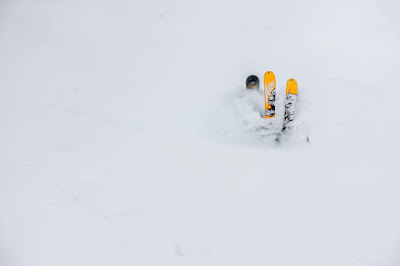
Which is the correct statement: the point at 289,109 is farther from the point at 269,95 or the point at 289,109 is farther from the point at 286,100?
the point at 269,95

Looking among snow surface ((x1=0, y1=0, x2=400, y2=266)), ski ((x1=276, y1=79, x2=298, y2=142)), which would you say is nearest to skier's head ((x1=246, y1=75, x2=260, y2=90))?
snow surface ((x1=0, y1=0, x2=400, y2=266))

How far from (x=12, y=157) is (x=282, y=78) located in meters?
3.53

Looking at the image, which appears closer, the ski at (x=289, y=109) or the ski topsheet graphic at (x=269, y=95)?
the ski at (x=289, y=109)

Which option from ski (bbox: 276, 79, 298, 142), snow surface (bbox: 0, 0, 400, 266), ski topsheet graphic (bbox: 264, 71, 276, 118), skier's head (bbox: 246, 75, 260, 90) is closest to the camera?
snow surface (bbox: 0, 0, 400, 266)

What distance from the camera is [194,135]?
3.45 metres

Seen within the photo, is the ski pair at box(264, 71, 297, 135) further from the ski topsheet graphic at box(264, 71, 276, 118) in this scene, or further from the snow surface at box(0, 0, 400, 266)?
the snow surface at box(0, 0, 400, 266)

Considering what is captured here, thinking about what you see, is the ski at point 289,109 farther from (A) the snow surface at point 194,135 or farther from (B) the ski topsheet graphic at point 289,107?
(A) the snow surface at point 194,135

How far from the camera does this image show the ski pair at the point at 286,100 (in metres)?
3.51

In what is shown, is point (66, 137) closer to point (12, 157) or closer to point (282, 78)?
point (12, 157)

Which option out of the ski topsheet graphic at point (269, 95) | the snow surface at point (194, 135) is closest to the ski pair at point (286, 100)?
the ski topsheet graphic at point (269, 95)

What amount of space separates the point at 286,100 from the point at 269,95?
0.72 feet

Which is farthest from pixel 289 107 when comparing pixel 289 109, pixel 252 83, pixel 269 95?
pixel 252 83

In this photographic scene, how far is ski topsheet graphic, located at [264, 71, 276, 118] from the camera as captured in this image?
362 centimetres

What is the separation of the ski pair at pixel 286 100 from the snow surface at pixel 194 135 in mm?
166
